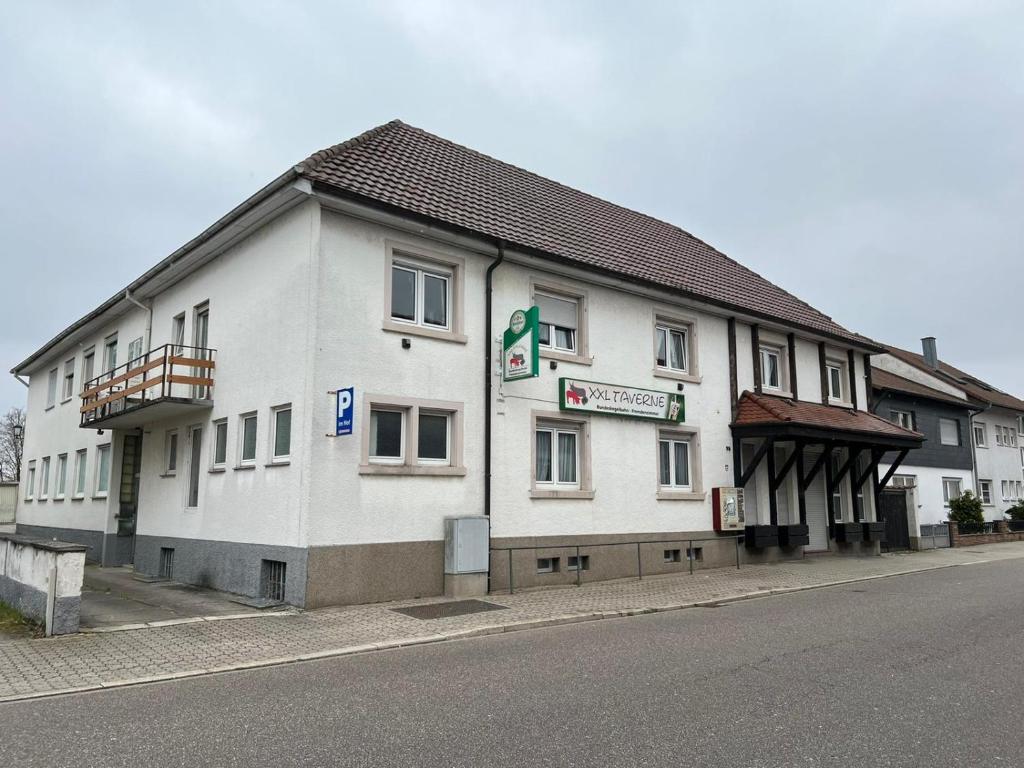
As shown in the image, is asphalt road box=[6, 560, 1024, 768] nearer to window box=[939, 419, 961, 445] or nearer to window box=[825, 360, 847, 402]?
window box=[825, 360, 847, 402]

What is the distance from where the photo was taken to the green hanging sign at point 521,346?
13.0 metres

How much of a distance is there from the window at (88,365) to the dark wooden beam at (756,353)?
1767 cm

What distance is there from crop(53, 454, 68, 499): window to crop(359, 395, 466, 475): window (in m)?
15.1

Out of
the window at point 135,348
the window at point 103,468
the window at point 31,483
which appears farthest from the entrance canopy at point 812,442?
the window at point 31,483

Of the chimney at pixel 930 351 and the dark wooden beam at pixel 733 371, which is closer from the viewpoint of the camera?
the dark wooden beam at pixel 733 371

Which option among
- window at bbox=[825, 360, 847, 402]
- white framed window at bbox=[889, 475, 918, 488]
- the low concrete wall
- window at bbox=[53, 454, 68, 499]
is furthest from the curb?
white framed window at bbox=[889, 475, 918, 488]

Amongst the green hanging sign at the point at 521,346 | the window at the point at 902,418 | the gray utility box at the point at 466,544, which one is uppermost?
the window at the point at 902,418

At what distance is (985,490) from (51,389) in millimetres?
39023

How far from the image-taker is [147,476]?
17234 mm

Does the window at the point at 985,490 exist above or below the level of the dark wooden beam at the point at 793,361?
below

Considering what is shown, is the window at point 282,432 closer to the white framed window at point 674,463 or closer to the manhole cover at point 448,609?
the manhole cover at point 448,609

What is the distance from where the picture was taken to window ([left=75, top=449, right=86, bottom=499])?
21.5 meters

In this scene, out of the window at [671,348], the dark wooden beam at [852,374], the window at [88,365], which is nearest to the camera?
the window at [671,348]

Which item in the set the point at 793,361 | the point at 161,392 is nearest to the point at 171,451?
the point at 161,392
